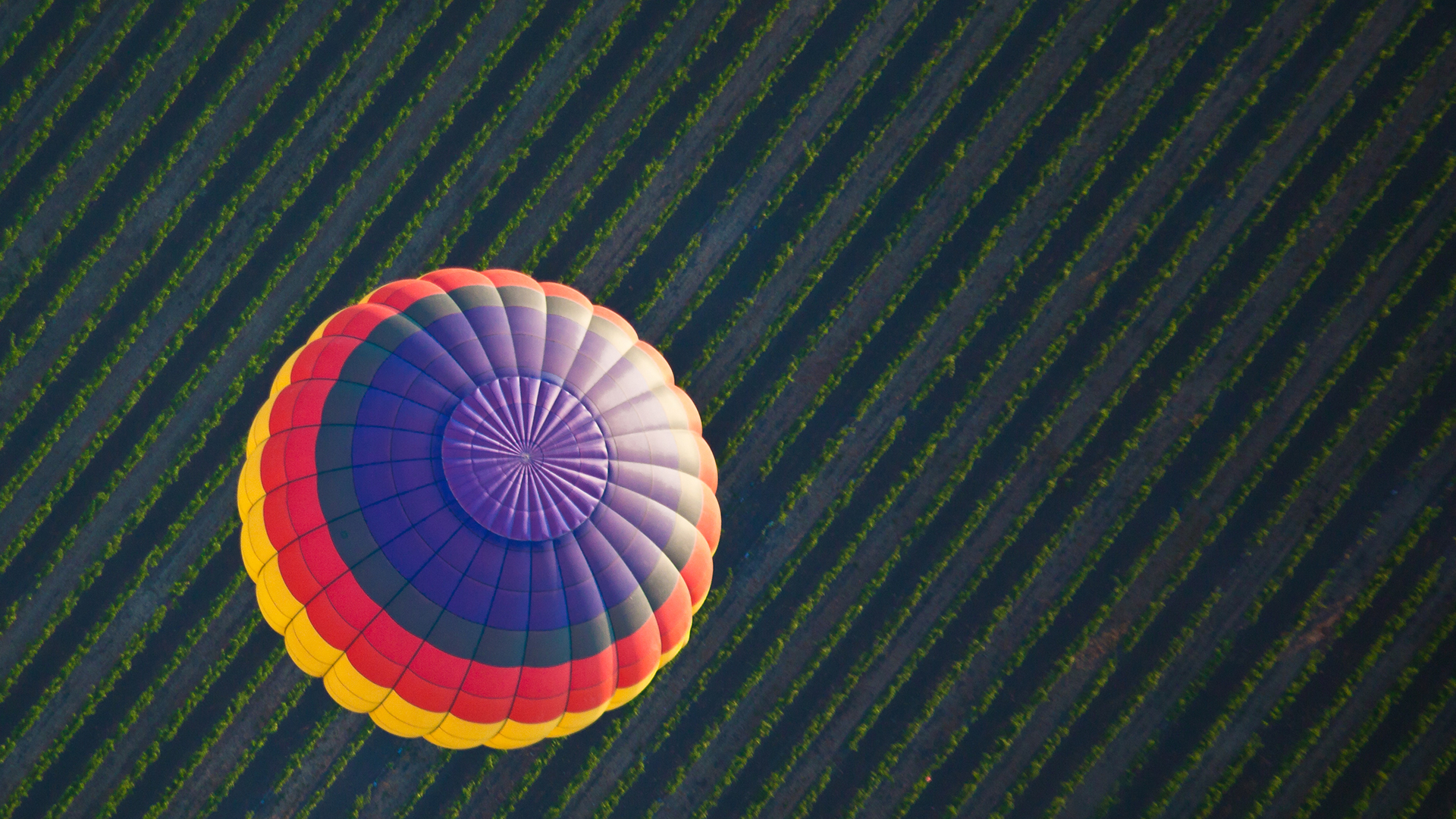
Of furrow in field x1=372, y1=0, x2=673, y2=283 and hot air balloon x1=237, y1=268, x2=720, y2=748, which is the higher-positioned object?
furrow in field x1=372, y1=0, x2=673, y2=283

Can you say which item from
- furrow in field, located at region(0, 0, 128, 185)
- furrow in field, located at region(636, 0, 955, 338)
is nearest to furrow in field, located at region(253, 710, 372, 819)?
furrow in field, located at region(636, 0, 955, 338)

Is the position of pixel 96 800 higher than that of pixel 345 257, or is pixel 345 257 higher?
pixel 345 257

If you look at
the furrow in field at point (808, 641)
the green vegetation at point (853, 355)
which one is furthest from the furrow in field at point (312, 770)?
the furrow in field at point (808, 641)

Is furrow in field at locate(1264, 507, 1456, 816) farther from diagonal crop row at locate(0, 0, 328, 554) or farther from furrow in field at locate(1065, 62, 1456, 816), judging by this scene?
diagonal crop row at locate(0, 0, 328, 554)

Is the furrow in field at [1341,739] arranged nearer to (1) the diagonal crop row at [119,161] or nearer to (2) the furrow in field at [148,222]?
(2) the furrow in field at [148,222]

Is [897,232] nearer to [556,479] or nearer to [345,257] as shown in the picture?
[556,479]

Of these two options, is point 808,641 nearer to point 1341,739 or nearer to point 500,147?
point 1341,739

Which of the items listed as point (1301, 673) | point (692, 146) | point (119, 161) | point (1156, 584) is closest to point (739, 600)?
point (1156, 584)

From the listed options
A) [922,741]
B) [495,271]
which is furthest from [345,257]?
[922,741]
